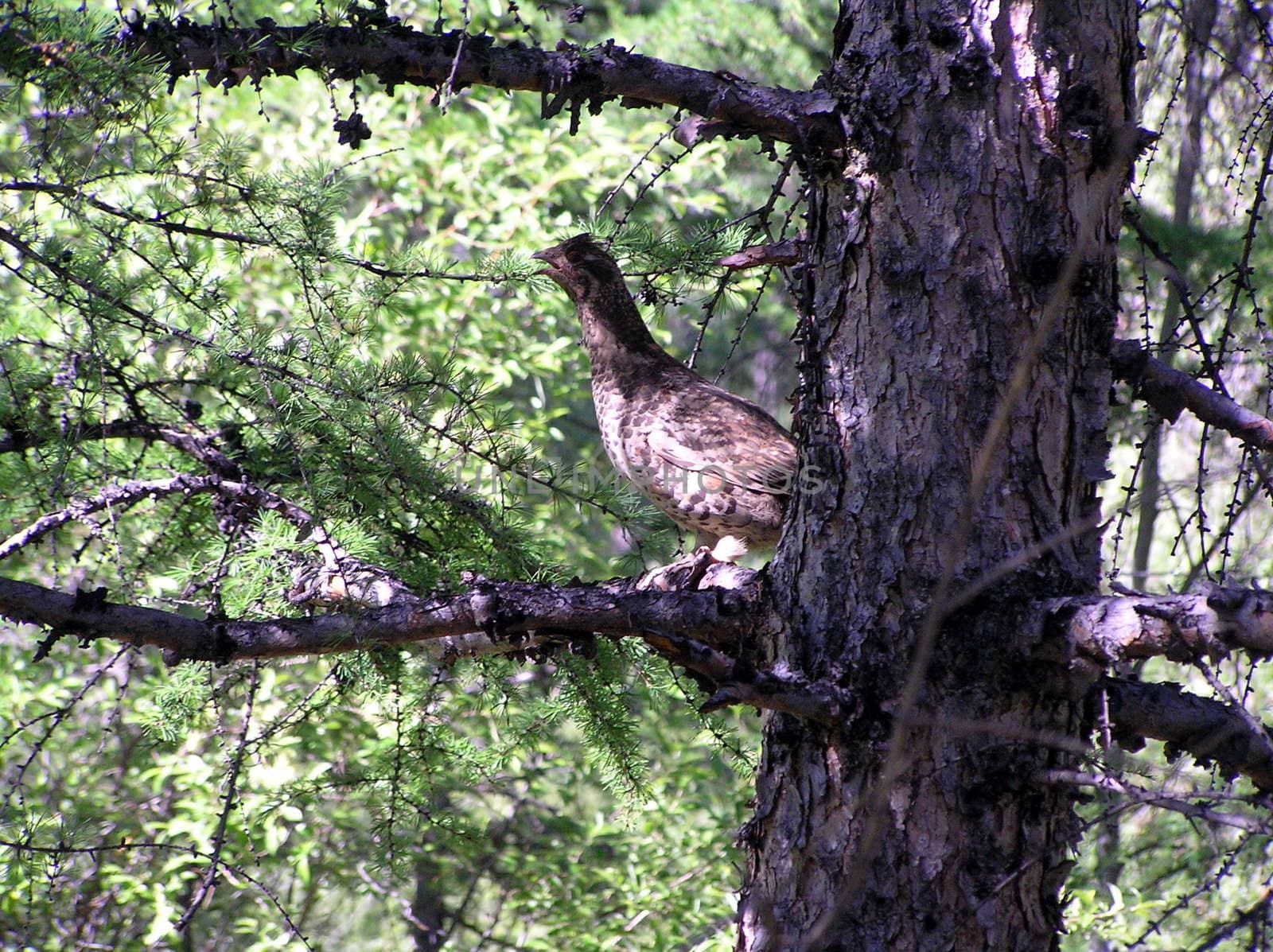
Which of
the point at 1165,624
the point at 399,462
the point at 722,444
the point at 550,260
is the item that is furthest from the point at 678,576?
the point at 550,260

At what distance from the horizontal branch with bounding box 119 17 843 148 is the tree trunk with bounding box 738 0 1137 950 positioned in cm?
17

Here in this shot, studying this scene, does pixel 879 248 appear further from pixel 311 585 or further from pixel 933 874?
pixel 311 585

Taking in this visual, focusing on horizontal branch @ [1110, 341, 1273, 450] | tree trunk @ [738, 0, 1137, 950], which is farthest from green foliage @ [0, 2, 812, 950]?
horizontal branch @ [1110, 341, 1273, 450]

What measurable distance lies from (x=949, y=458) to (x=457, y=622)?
3.73 ft

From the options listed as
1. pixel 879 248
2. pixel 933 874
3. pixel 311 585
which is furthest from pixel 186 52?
pixel 933 874

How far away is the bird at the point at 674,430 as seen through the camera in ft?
14.0

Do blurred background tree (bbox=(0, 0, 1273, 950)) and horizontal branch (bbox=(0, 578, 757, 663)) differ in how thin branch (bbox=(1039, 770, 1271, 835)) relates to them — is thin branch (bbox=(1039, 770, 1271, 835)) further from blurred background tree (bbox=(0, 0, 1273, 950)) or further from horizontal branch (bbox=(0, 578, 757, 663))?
horizontal branch (bbox=(0, 578, 757, 663))

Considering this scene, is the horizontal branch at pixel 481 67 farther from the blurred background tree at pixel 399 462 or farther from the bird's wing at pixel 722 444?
the bird's wing at pixel 722 444

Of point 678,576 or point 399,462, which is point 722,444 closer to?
Answer: point 678,576

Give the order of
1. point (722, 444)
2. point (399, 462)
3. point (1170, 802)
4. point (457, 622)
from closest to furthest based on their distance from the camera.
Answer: point (1170, 802), point (457, 622), point (399, 462), point (722, 444)

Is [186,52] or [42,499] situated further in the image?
[42,499]

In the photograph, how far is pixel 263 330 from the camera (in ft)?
11.2

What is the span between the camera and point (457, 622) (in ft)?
8.69

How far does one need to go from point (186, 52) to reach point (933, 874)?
7.99 ft
